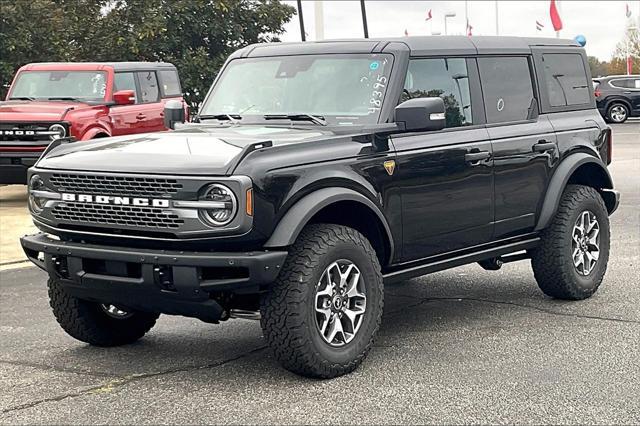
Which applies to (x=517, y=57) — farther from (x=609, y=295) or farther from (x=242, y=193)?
(x=242, y=193)

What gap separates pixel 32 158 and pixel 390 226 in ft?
32.0

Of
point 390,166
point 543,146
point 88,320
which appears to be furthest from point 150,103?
point 390,166

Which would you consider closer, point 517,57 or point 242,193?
point 242,193

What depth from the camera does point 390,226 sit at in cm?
606

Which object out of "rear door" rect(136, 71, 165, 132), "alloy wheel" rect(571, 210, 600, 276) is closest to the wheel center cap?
"alloy wheel" rect(571, 210, 600, 276)

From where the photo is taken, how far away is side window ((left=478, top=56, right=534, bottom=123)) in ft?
23.1

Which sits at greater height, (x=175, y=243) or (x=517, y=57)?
(x=517, y=57)

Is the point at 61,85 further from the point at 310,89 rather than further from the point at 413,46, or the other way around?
the point at 413,46

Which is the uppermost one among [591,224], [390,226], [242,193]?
[242,193]

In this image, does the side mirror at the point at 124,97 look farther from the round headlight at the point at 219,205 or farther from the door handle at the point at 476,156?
the round headlight at the point at 219,205

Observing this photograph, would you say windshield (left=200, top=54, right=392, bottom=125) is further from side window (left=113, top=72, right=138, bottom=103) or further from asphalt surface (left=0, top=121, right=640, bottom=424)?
side window (left=113, top=72, right=138, bottom=103)

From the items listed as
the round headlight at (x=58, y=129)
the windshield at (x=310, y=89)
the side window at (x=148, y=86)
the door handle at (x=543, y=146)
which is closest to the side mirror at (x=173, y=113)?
the windshield at (x=310, y=89)

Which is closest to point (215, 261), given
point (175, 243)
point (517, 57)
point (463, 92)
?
point (175, 243)

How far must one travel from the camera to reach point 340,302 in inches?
222
